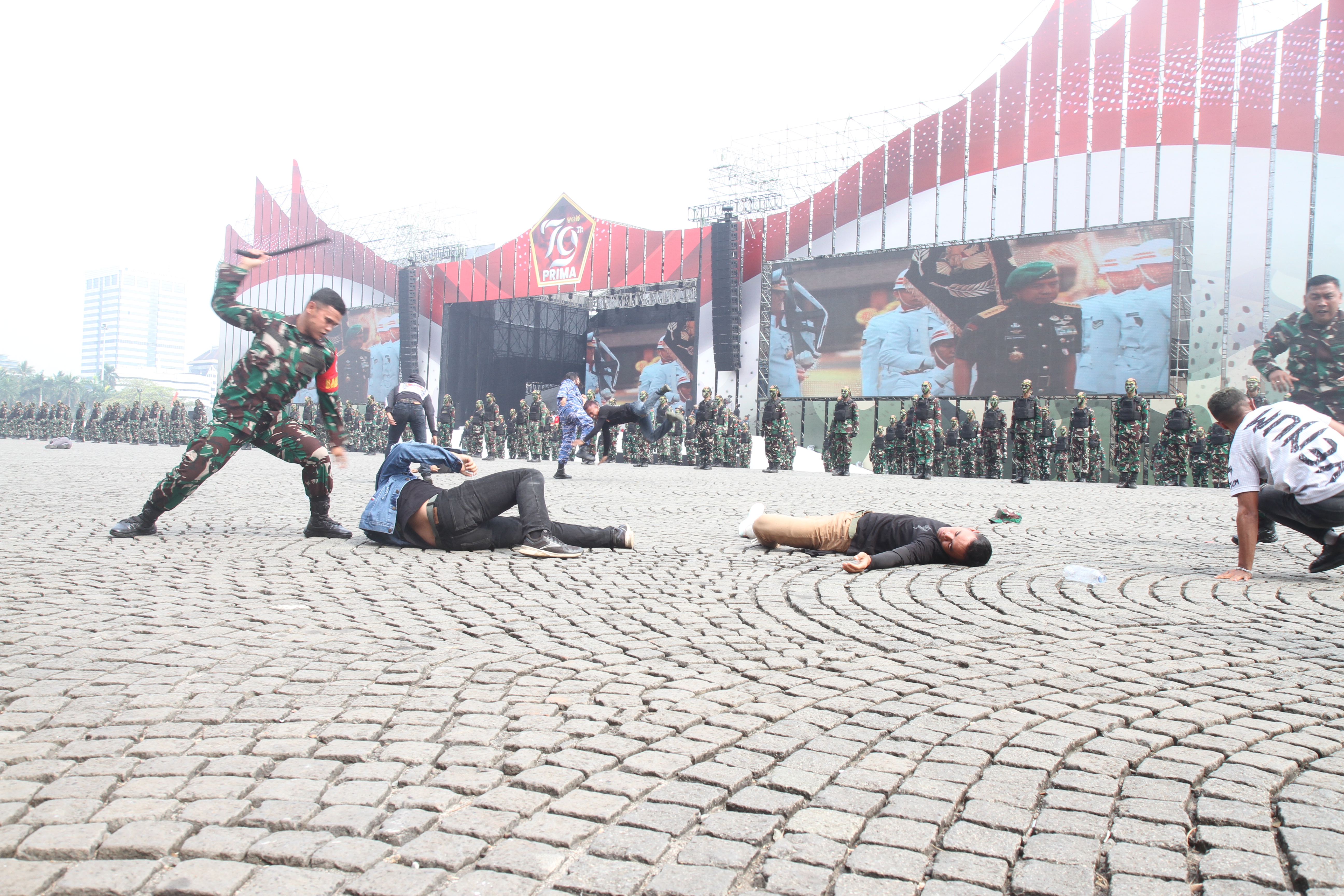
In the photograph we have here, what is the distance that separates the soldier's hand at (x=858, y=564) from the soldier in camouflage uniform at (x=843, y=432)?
51.9ft

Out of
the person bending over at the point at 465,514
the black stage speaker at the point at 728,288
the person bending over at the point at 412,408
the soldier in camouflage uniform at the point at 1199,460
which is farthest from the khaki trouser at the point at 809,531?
the black stage speaker at the point at 728,288

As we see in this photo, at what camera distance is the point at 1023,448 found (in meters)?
19.1

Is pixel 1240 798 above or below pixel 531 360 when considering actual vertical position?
below

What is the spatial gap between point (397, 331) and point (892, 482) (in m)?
28.4

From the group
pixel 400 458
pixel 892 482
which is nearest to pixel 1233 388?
pixel 400 458

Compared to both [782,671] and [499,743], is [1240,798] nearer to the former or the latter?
[782,671]

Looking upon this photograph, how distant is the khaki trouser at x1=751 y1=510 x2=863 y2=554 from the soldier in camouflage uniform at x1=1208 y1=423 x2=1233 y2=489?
16.1 m

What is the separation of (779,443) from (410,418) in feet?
40.0

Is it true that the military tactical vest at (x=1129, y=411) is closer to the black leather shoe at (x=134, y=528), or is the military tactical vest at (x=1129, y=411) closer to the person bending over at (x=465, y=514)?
the person bending over at (x=465, y=514)

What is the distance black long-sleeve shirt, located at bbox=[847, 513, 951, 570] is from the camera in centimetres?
Result: 571

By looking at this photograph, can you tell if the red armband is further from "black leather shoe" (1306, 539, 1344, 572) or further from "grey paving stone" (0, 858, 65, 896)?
"black leather shoe" (1306, 539, 1344, 572)

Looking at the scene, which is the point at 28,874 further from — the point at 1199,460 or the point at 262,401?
the point at 1199,460

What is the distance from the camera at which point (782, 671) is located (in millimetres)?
3432

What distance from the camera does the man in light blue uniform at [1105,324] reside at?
22.8 m
